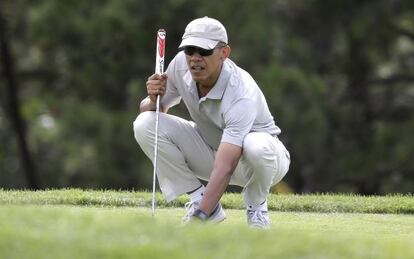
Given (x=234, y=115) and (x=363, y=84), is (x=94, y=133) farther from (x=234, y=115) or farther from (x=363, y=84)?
(x=234, y=115)

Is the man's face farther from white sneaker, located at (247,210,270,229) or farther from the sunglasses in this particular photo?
white sneaker, located at (247,210,270,229)

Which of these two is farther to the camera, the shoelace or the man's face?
the shoelace

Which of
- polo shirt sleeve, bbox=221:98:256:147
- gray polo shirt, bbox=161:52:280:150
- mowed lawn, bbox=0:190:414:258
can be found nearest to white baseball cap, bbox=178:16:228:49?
gray polo shirt, bbox=161:52:280:150

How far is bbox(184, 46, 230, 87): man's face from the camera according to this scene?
22.4 feet

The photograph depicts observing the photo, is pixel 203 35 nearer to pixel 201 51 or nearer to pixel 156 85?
pixel 201 51

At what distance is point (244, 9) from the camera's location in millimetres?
18188

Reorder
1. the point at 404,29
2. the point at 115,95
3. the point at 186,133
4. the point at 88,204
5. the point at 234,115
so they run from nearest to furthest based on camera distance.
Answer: the point at 234,115
the point at 186,133
the point at 88,204
the point at 115,95
the point at 404,29

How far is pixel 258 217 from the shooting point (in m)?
7.03

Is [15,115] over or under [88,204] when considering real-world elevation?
under

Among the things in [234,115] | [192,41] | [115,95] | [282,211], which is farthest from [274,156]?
[115,95]

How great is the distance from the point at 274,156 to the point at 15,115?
14.5 meters

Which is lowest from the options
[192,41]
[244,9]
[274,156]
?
[244,9]

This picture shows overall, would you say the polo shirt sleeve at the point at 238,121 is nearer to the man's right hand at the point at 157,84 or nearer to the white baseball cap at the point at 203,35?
the white baseball cap at the point at 203,35

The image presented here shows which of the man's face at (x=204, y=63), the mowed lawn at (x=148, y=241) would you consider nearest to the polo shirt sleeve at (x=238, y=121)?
the man's face at (x=204, y=63)
